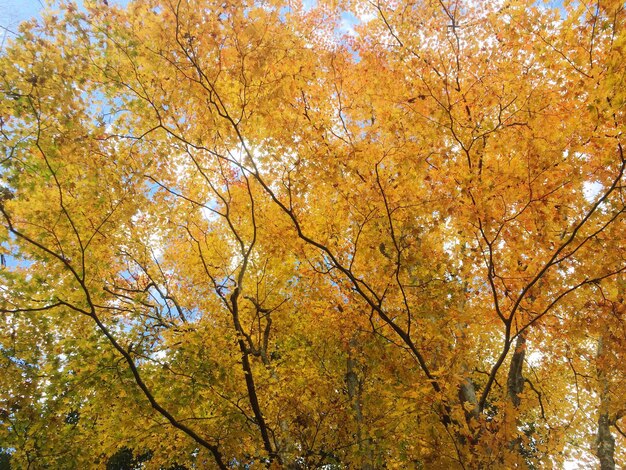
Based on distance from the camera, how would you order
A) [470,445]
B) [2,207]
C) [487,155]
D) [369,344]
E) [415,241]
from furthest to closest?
[369,344], [487,155], [415,241], [470,445], [2,207]

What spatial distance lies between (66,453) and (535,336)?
303 inches

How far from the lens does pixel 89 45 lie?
15.1 feet

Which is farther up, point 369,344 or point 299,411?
point 369,344

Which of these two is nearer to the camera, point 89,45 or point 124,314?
point 89,45

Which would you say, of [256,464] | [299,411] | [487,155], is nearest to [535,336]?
[487,155]

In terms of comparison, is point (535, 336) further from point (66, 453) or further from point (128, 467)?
point (128, 467)

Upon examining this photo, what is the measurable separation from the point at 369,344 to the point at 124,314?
15.4ft

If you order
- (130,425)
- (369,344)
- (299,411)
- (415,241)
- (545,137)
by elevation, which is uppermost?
(545,137)

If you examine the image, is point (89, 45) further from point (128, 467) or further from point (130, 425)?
point (128, 467)

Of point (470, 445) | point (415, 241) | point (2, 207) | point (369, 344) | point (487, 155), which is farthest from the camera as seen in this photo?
point (369, 344)

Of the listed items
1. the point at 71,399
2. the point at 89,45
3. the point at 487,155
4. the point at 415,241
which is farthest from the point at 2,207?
the point at 487,155

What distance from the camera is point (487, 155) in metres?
5.89

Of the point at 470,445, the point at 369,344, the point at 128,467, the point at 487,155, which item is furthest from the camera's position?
the point at 128,467

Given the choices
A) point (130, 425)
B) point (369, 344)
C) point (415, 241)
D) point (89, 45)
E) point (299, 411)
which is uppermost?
point (89, 45)
